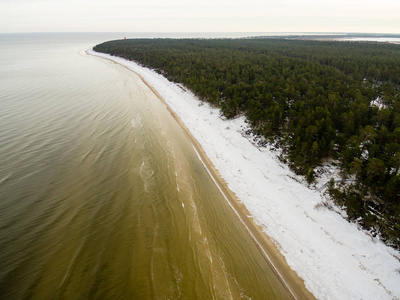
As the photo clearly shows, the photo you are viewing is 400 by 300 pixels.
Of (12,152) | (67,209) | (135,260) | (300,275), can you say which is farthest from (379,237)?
(12,152)

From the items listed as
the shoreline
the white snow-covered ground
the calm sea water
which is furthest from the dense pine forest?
the calm sea water

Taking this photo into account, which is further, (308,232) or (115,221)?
(115,221)

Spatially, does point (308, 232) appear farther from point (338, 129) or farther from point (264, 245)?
point (338, 129)

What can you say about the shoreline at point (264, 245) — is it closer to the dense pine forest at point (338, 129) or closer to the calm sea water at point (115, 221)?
the calm sea water at point (115, 221)

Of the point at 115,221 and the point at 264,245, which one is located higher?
the point at 115,221

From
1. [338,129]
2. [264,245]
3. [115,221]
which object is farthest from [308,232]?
[338,129]

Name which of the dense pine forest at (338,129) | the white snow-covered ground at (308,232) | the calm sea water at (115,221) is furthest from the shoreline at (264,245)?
the dense pine forest at (338,129)

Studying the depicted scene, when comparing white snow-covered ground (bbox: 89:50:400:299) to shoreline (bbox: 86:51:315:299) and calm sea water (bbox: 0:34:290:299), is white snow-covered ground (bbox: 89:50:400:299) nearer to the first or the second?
shoreline (bbox: 86:51:315:299)
